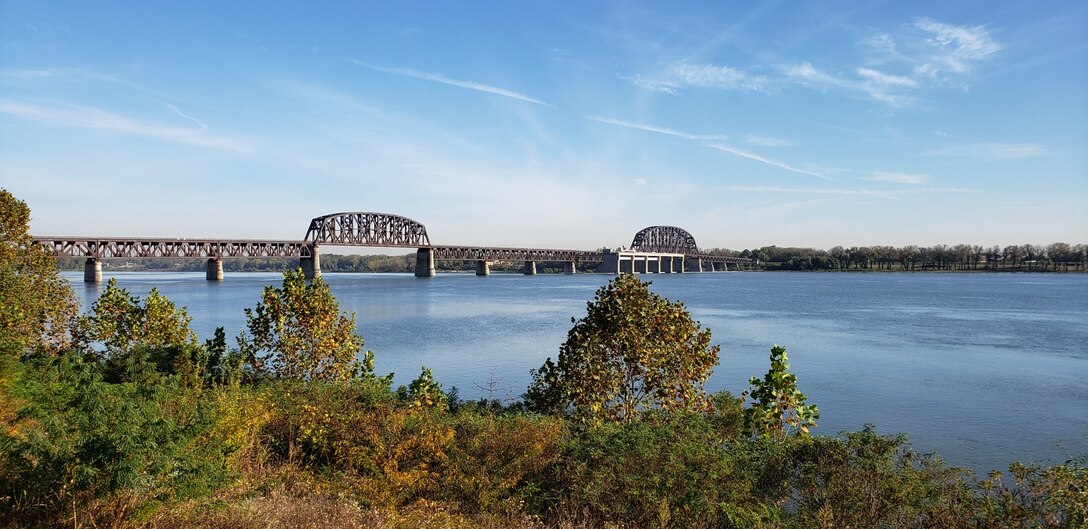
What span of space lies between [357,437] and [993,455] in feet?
64.0

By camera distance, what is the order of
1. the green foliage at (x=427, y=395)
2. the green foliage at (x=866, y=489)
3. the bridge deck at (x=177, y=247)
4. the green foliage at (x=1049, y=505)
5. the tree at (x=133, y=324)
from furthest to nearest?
the bridge deck at (x=177, y=247)
the tree at (x=133, y=324)
the green foliage at (x=427, y=395)
the green foliage at (x=866, y=489)
the green foliage at (x=1049, y=505)

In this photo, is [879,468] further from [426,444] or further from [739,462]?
[426,444]

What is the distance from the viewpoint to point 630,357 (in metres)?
16.9

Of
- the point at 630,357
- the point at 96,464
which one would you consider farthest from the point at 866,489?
the point at 96,464

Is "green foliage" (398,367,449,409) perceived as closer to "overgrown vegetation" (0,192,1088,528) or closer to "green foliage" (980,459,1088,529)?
"overgrown vegetation" (0,192,1088,528)

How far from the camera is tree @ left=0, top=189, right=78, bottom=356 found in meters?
21.3

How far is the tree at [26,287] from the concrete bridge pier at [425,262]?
510 feet

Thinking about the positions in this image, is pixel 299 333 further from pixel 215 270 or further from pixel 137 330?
pixel 215 270

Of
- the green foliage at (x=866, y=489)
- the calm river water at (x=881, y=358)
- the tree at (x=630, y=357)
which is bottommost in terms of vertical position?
the calm river water at (x=881, y=358)

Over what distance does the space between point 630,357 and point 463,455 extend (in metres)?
6.30

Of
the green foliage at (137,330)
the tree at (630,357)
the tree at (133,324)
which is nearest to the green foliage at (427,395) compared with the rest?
the tree at (630,357)

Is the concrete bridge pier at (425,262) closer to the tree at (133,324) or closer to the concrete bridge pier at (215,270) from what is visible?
the concrete bridge pier at (215,270)

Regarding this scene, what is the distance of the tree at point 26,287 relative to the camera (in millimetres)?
21297

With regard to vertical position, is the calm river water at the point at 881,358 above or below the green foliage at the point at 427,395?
below
